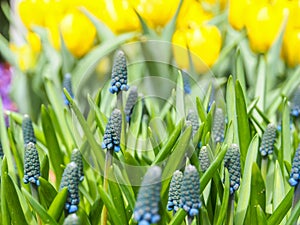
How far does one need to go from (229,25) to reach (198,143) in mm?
756

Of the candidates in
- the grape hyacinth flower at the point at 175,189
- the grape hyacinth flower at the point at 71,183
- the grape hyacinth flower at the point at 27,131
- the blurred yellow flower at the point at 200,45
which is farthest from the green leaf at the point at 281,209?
the blurred yellow flower at the point at 200,45

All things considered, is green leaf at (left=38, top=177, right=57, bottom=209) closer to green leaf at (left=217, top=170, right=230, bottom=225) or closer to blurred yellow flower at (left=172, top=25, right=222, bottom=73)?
green leaf at (left=217, top=170, right=230, bottom=225)

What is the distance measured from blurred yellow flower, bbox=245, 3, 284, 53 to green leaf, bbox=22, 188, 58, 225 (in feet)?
2.64

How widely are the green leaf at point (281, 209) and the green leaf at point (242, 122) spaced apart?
155 mm

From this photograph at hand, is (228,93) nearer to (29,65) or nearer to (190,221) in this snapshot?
(190,221)

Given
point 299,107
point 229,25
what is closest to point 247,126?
point 299,107

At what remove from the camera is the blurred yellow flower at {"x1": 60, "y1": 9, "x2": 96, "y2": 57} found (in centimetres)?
133

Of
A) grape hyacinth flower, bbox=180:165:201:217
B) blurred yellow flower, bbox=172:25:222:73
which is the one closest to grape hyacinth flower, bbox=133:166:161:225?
grape hyacinth flower, bbox=180:165:201:217

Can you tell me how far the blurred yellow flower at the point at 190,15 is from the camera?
1427 millimetres

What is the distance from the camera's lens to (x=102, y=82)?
43.0 inches

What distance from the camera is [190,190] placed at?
541 millimetres

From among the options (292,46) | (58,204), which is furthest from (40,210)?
(292,46)

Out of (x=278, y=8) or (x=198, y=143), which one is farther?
(x=278, y=8)

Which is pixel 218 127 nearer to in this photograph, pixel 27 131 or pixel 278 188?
pixel 278 188
